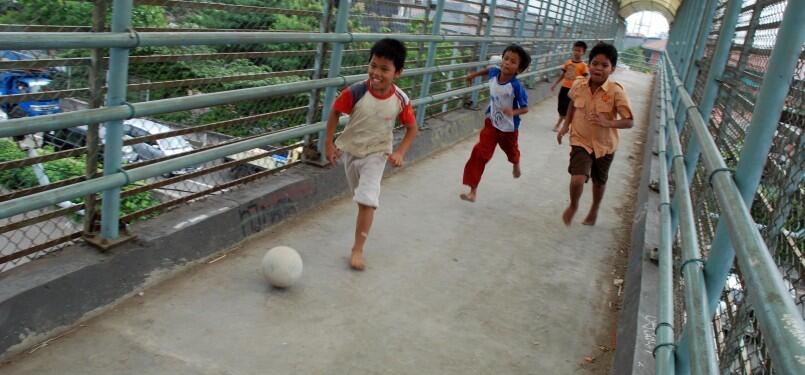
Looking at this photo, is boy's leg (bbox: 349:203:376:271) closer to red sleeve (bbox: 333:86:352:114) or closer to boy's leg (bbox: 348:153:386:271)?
boy's leg (bbox: 348:153:386:271)

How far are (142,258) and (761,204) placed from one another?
2.98 metres

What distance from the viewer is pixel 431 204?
18.9ft

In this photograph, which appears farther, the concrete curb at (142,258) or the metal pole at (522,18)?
the metal pole at (522,18)

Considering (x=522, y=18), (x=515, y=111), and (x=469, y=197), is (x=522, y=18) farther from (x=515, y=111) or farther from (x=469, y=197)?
(x=469, y=197)

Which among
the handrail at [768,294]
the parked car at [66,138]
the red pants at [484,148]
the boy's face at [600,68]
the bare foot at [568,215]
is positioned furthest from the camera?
the red pants at [484,148]

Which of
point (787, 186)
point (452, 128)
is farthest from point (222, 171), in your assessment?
point (452, 128)

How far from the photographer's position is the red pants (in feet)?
19.5

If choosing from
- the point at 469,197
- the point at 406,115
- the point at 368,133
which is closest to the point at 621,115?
the point at 469,197

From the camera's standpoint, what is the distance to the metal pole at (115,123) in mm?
3055

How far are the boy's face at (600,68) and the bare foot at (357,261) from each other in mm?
2335

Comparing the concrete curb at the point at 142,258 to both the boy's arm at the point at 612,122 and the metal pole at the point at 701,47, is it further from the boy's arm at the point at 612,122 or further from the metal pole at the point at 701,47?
the metal pole at the point at 701,47

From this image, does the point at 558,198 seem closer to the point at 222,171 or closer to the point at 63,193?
the point at 222,171

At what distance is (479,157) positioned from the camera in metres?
5.95

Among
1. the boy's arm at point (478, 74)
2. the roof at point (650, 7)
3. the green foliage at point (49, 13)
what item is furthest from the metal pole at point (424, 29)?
the roof at point (650, 7)
